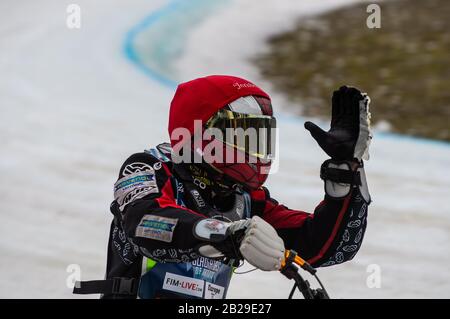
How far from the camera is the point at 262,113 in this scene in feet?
11.9

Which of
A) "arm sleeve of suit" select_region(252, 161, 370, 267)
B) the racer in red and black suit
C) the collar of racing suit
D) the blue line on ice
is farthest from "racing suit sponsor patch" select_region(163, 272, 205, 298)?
the blue line on ice

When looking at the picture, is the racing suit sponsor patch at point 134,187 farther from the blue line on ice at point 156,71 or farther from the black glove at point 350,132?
the blue line on ice at point 156,71

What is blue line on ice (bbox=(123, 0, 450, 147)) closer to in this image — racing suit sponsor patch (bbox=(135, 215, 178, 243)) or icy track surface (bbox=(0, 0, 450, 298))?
icy track surface (bbox=(0, 0, 450, 298))

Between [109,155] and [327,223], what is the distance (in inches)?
193

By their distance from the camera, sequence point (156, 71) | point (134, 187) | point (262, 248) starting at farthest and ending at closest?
point (156, 71) < point (134, 187) < point (262, 248)

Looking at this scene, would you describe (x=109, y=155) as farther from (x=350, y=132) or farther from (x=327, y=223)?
(x=350, y=132)

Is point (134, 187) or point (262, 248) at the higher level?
point (134, 187)

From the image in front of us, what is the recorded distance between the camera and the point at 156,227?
3.32 m

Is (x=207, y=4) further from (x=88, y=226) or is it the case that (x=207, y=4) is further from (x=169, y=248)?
(x=169, y=248)

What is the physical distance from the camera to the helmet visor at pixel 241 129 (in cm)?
357

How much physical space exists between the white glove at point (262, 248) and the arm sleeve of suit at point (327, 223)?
2.46 ft

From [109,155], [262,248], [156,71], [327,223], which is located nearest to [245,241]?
[262,248]

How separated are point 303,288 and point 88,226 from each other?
414 cm

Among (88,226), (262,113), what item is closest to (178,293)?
(262,113)
